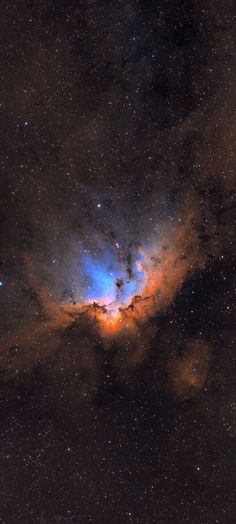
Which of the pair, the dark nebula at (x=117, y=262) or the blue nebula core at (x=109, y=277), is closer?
the dark nebula at (x=117, y=262)

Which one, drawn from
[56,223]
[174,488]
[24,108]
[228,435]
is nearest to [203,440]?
[228,435]

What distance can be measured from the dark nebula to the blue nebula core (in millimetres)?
30

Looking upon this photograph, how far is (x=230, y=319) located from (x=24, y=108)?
16.7 ft

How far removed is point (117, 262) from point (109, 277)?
339mm

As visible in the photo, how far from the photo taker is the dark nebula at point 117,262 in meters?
7.56

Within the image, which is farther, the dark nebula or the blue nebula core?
the blue nebula core

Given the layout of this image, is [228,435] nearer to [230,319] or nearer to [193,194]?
[230,319]

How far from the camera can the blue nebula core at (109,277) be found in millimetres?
8594

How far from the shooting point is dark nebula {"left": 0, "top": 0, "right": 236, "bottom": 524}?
756 cm

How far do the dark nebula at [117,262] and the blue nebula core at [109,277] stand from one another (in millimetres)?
30

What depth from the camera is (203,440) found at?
9.51 m

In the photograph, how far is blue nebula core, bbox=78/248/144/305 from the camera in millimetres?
8594

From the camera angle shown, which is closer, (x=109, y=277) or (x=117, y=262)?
(x=117, y=262)

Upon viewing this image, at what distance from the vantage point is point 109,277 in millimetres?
8797
